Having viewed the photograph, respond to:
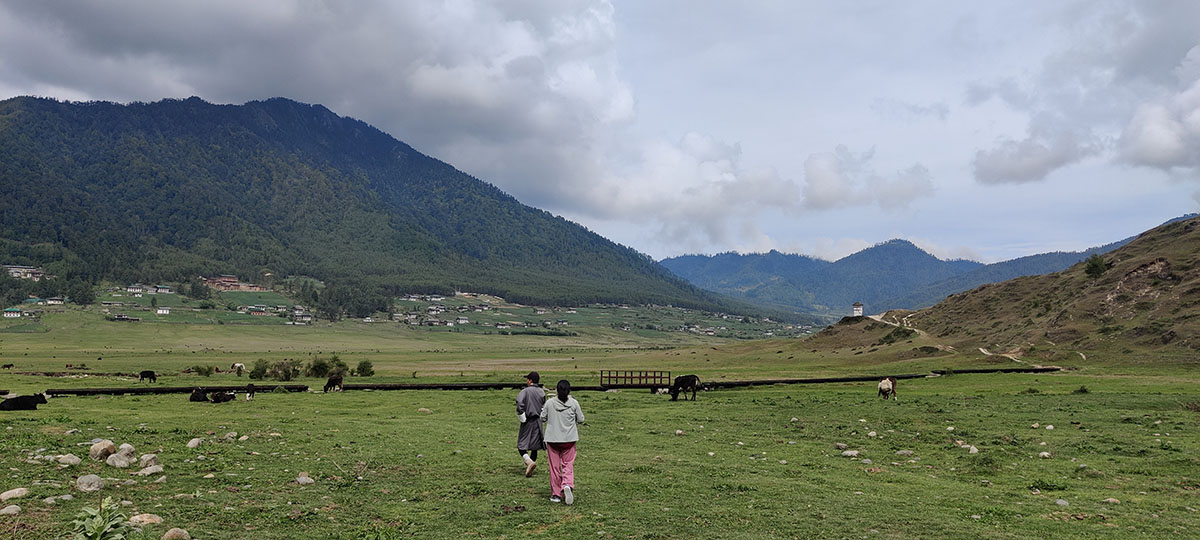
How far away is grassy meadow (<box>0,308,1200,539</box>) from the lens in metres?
11.5

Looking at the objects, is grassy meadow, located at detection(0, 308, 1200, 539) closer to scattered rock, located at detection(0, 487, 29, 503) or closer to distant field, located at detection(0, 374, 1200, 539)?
distant field, located at detection(0, 374, 1200, 539)

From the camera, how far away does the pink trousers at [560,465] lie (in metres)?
13.5

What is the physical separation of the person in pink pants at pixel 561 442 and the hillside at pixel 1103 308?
66.5 metres

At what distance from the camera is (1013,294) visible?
103 meters

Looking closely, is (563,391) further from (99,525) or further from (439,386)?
(439,386)

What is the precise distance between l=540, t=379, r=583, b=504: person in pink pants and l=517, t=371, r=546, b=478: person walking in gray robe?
65 cm

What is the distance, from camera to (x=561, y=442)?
44.8 ft

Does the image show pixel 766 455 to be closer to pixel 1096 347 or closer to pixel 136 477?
pixel 136 477

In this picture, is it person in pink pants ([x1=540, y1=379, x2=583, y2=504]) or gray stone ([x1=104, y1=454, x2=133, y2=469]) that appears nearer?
person in pink pants ([x1=540, y1=379, x2=583, y2=504])

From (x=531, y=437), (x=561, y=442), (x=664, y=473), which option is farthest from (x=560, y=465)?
(x=664, y=473)

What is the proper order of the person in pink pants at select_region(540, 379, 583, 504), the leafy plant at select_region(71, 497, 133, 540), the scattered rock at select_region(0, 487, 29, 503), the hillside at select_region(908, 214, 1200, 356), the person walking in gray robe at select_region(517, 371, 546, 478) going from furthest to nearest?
the hillside at select_region(908, 214, 1200, 356) → the person walking in gray robe at select_region(517, 371, 546, 478) → the person in pink pants at select_region(540, 379, 583, 504) → the scattered rock at select_region(0, 487, 29, 503) → the leafy plant at select_region(71, 497, 133, 540)

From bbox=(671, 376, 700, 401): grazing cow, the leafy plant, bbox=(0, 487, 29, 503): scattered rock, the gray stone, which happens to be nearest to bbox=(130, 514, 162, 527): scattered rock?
the leafy plant

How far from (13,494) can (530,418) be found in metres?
9.53

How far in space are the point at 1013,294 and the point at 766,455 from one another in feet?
338
